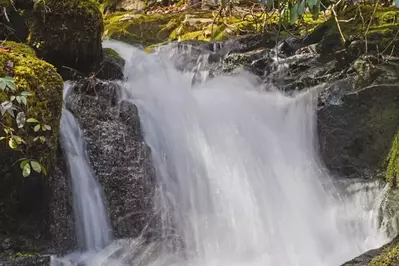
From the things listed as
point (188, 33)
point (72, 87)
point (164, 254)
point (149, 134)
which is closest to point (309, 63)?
point (149, 134)

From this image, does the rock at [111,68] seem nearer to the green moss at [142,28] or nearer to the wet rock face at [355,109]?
the wet rock face at [355,109]

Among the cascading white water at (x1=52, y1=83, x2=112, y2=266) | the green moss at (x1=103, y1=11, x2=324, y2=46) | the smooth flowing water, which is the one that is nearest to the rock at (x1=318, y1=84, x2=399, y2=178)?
the smooth flowing water

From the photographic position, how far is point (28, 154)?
332 cm

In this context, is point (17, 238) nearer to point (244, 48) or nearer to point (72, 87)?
point (72, 87)

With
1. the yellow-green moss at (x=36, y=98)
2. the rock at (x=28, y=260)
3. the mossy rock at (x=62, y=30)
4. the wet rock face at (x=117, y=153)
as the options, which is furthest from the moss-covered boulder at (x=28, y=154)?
the mossy rock at (x=62, y=30)

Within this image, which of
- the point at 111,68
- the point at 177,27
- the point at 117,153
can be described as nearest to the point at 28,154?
the point at 117,153

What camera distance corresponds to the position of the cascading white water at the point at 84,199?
3.91 m

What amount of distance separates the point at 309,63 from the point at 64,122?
4.05m

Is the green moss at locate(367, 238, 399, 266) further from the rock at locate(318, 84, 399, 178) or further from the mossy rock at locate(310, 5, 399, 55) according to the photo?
the mossy rock at locate(310, 5, 399, 55)

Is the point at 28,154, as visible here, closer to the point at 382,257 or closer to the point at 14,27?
the point at 382,257

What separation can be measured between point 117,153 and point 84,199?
2.27 ft

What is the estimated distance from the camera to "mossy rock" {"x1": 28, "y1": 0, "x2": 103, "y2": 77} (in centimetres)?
549

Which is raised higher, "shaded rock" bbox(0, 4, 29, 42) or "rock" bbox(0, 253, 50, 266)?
"shaded rock" bbox(0, 4, 29, 42)

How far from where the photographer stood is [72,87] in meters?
5.11
